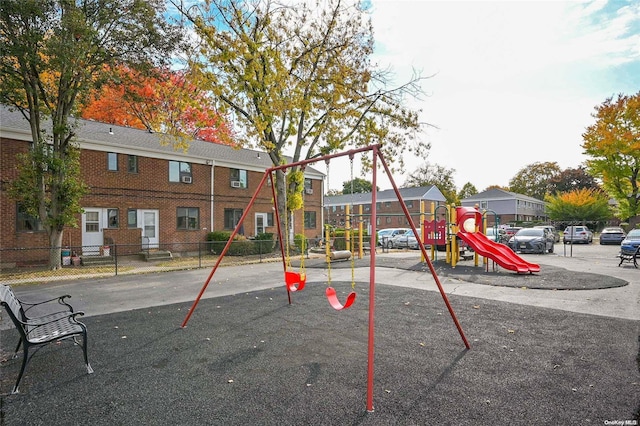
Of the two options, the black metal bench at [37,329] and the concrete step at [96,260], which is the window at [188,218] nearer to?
the concrete step at [96,260]

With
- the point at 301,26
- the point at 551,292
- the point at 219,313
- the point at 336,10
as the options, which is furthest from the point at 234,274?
the point at 336,10

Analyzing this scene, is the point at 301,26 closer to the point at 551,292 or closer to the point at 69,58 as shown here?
the point at 69,58

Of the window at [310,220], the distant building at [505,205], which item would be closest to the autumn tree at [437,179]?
the distant building at [505,205]

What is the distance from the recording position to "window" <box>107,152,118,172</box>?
19.0 metres

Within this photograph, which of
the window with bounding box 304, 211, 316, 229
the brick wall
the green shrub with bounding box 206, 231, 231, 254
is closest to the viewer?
the brick wall

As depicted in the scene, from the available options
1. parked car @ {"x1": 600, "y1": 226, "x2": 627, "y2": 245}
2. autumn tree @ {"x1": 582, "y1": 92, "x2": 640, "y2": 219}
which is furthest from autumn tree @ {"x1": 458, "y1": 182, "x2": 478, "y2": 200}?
parked car @ {"x1": 600, "y1": 226, "x2": 627, "y2": 245}

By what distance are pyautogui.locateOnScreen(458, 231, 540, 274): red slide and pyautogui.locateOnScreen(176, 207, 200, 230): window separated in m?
15.9

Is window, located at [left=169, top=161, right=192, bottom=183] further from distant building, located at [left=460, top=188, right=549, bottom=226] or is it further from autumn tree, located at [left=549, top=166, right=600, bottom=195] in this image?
autumn tree, located at [left=549, top=166, right=600, bottom=195]

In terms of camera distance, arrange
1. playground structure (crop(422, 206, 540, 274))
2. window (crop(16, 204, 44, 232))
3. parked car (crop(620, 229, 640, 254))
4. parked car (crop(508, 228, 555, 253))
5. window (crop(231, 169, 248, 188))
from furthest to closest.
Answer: window (crop(231, 169, 248, 188)), parked car (crop(508, 228, 555, 253)), parked car (crop(620, 229, 640, 254)), window (crop(16, 204, 44, 232)), playground structure (crop(422, 206, 540, 274))

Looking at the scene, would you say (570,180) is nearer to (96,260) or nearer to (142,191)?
(142,191)

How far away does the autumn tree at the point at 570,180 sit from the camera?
6738cm

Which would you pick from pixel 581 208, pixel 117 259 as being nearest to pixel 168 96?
pixel 117 259

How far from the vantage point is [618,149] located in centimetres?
3422

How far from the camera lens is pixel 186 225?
878 inches
